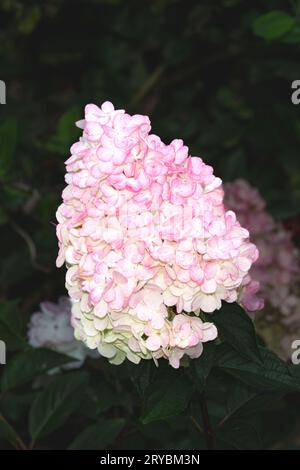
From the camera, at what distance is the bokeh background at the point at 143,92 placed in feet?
8.50

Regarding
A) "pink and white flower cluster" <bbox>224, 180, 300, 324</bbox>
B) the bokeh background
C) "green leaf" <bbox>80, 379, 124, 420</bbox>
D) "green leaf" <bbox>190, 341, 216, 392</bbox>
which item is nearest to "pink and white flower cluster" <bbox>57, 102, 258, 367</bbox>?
"green leaf" <bbox>190, 341, 216, 392</bbox>

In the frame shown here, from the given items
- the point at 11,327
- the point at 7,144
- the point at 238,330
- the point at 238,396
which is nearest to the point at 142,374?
the point at 238,330

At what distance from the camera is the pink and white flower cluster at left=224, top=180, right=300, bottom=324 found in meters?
2.22

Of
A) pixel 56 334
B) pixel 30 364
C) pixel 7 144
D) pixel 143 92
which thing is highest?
pixel 143 92

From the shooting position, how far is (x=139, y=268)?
4.83ft

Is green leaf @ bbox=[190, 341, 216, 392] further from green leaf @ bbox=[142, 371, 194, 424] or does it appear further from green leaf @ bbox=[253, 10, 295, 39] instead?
green leaf @ bbox=[253, 10, 295, 39]

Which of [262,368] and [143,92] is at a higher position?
[143,92]

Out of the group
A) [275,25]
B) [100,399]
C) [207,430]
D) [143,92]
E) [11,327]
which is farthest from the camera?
[143,92]

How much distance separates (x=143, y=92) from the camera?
9.73ft

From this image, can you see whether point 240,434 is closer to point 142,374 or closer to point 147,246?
point 142,374

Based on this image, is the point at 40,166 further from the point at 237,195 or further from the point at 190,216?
the point at 190,216

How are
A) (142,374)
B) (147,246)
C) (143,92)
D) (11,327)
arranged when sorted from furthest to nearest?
(143,92) → (11,327) → (142,374) → (147,246)

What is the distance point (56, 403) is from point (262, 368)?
0.54 meters
